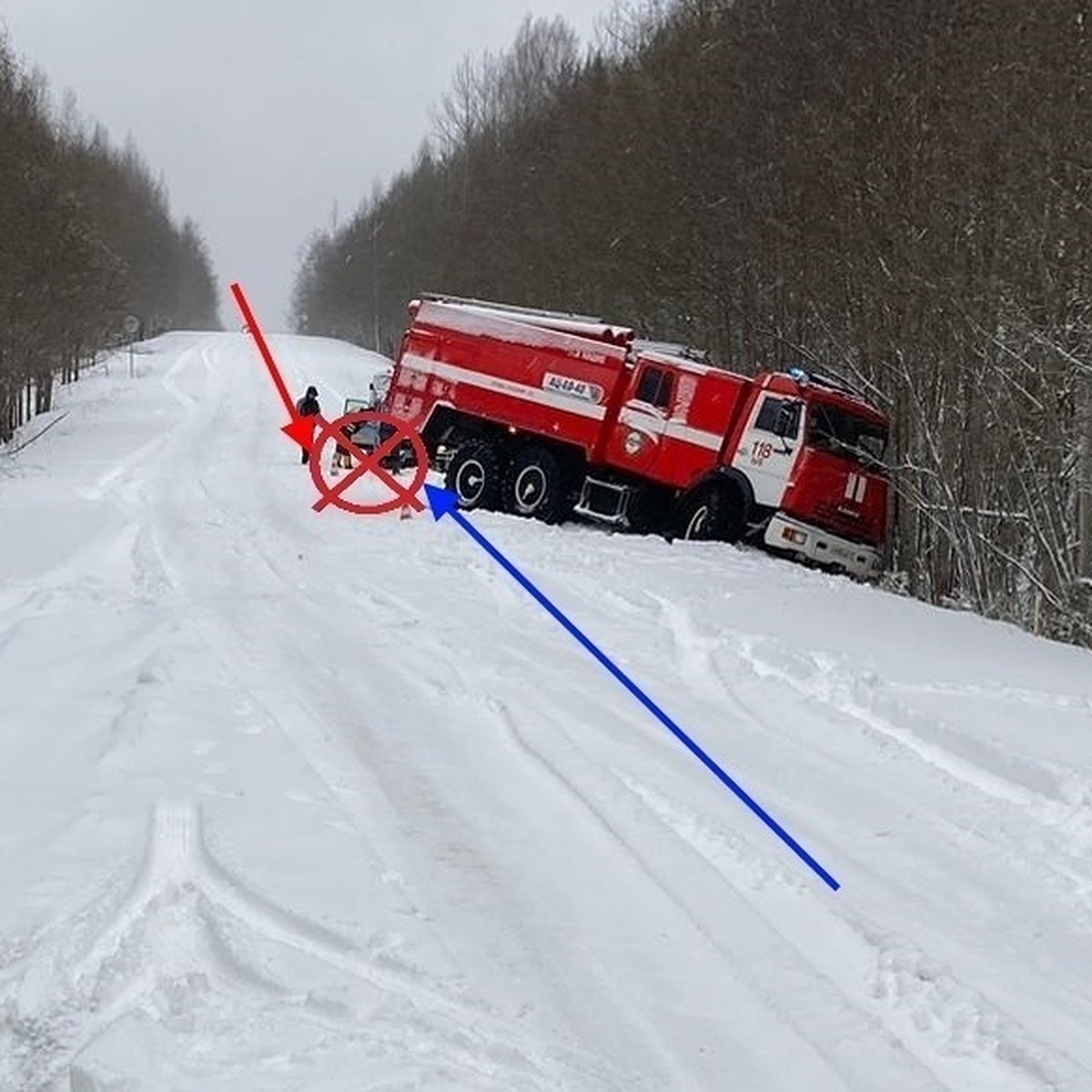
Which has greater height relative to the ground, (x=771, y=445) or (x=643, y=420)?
(x=643, y=420)

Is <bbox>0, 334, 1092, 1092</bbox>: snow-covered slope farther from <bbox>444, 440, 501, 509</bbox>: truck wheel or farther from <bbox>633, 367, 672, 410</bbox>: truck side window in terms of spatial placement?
<bbox>444, 440, 501, 509</bbox>: truck wheel

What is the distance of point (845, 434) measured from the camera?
16.0 m

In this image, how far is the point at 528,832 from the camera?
5531 mm

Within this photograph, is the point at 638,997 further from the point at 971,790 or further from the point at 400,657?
the point at 400,657

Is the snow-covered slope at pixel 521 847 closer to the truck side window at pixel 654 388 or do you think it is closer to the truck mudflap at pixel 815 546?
the truck mudflap at pixel 815 546

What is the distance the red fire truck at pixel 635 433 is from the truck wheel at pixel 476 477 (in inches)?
0.7

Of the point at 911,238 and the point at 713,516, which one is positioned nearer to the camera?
the point at 911,238

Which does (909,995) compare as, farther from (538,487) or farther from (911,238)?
(538,487)

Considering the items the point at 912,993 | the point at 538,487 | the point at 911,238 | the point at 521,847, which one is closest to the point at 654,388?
the point at 538,487

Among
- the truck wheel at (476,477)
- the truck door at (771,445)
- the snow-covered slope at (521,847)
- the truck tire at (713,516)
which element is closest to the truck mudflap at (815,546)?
the truck door at (771,445)

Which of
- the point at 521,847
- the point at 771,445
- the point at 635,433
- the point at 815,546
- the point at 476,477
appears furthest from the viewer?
the point at 476,477

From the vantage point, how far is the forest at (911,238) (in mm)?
11430

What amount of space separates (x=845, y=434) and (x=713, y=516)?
73.3 inches

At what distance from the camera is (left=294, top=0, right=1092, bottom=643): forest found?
37.5 feet
